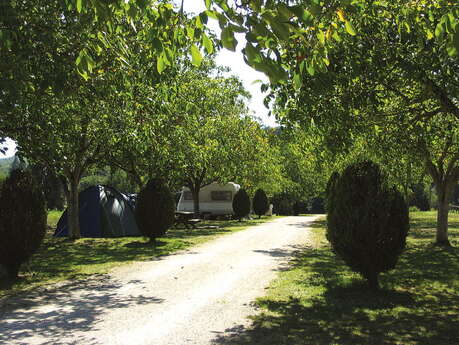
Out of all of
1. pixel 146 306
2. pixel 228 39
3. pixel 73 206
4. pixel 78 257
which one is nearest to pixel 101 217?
pixel 73 206

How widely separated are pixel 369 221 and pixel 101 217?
15.7 meters

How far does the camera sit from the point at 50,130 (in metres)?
11.4

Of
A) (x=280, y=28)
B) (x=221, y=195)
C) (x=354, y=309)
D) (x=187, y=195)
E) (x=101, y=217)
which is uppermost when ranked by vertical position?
(x=187, y=195)

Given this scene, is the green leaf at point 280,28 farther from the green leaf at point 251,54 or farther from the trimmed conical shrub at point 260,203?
the trimmed conical shrub at point 260,203

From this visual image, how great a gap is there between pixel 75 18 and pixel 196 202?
2293cm

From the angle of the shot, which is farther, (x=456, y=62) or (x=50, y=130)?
(x=50, y=130)

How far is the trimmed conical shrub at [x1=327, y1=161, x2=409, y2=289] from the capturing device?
7.41 m

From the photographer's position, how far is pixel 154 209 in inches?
621

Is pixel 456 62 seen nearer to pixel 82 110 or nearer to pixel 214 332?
pixel 214 332

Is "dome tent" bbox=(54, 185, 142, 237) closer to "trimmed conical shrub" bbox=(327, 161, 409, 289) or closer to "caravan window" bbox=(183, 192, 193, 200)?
"trimmed conical shrub" bbox=(327, 161, 409, 289)

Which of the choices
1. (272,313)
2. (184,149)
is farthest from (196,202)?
(272,313)

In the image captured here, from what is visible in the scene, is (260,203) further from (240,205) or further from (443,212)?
(443,212)

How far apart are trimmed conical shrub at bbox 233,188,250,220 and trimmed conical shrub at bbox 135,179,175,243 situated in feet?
55.0

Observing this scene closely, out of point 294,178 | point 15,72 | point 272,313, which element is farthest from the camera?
point 294,178
